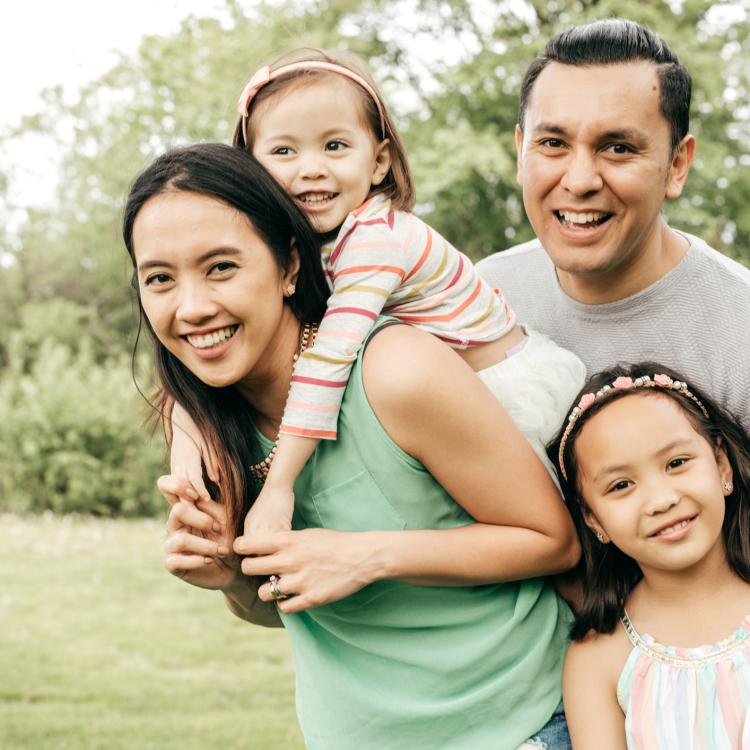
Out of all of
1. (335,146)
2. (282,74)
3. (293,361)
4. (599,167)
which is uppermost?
(282,74)

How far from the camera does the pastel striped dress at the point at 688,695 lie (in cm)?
242

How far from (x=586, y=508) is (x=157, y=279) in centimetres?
126

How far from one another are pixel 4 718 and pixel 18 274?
1996 centimetres

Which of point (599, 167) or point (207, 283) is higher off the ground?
point (599, 167)

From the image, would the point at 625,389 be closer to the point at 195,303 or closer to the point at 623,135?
the point at 623,135

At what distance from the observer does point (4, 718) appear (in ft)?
21.7

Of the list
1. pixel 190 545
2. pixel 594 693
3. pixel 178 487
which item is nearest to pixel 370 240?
pixel 178 487

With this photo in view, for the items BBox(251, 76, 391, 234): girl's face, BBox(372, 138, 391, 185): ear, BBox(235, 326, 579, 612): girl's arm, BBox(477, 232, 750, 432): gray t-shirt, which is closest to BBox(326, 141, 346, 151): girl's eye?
BBox(251, 76, 391, 234): girl's face

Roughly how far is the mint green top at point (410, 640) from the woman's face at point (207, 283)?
288 millimetres

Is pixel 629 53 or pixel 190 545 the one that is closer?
pixel 190 545

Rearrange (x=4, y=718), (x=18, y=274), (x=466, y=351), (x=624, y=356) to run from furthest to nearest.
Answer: (x=18, y=274), (x=4, y=718), (x=624, y=356), (x=466, y=351)

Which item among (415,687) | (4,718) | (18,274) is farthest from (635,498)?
(18,274)

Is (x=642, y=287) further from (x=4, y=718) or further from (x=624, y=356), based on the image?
(x=4, y=718)

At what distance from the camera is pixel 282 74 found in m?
2.99
